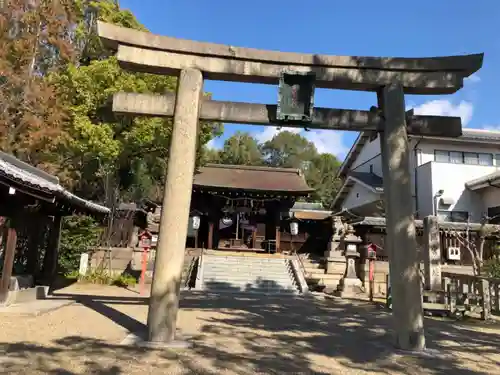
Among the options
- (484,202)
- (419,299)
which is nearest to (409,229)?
(419,299)

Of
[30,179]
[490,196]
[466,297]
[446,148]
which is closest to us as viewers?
[30,179]

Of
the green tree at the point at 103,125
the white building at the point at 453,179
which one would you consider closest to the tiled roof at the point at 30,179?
the green tree at the point at 103,125

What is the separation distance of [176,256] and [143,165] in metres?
Result: 18.1

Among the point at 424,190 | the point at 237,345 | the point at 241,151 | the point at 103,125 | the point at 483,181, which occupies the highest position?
the point at 241,151

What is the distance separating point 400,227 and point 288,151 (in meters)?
46.1

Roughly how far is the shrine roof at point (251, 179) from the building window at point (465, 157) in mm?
7877

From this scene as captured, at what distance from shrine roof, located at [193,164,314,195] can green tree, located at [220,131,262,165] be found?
18.7 metres

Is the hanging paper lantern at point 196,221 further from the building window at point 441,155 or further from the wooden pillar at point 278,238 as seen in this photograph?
the building window at point 441,155

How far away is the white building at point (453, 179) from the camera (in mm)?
21781

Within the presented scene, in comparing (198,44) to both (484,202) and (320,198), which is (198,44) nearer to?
(484,202)

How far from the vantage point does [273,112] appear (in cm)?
712

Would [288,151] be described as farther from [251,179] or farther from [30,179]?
[30,179]

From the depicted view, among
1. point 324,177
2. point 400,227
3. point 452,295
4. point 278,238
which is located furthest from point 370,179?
point 324,177

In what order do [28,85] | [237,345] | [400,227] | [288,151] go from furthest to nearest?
[288,151] < [28,85] < [400,227] < [237,345]
